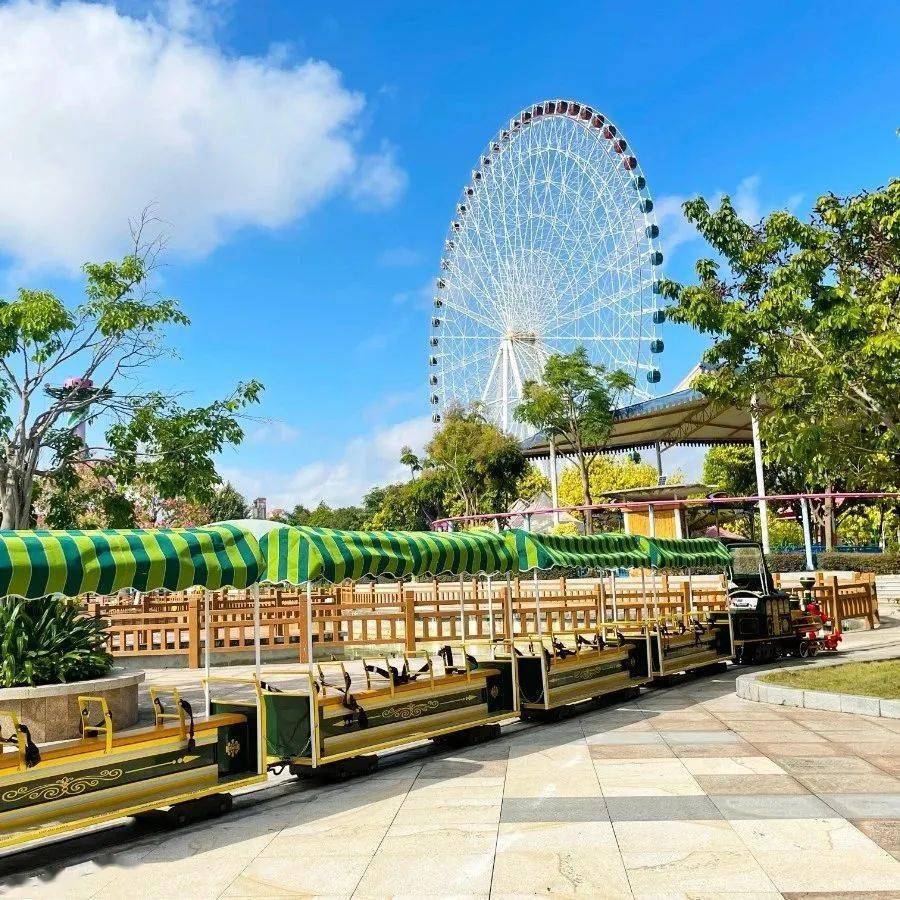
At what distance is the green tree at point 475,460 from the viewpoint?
6016 centimetres

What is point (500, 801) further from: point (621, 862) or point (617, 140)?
point (617, 140)

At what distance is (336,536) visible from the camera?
962cm

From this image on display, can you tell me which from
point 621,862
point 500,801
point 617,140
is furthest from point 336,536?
point 617,140

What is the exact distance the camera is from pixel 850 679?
14.2 metres

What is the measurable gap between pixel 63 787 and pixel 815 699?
397 inches

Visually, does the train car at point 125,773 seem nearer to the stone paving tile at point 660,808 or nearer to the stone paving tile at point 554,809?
the stone paving tile at point 554,809

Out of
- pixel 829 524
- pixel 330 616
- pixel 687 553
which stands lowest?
pixel 330 616

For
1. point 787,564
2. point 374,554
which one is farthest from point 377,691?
point 787,564

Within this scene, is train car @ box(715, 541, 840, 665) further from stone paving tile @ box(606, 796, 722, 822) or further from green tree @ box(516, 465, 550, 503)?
green tree @ box(516, 465, 550, 503)

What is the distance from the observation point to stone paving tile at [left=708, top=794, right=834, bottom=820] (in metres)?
7.32

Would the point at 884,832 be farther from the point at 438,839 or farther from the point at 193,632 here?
the point at 193,632

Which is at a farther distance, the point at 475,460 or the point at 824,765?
the point at 475,460

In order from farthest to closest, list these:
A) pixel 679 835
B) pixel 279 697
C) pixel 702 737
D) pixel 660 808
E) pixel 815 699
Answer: pixel 815 699 → pixel 702 737 → pixel 279 697 → pixel 660 808 → pixel 679 835

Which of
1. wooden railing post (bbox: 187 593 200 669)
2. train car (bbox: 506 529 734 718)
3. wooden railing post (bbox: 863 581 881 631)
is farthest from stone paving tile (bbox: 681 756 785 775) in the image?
wooden railing post (bbox: 863 581 881 631)
